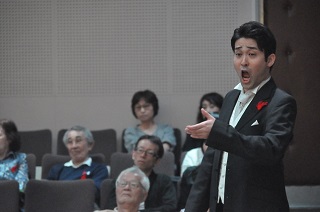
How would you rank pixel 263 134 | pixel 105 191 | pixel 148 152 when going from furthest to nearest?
pixel 148 152 < pixel 105 191 < pixel 263 134

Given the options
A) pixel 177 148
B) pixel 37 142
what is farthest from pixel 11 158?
pixel 177 148

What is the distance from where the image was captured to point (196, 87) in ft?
22.2

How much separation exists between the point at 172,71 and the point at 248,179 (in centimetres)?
427

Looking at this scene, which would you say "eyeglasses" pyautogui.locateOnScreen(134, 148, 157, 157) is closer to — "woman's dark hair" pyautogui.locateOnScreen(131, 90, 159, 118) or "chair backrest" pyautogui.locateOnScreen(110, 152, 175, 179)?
"chair backrest" pyautogui.locateOnScreen(110, 152, 175, 179)

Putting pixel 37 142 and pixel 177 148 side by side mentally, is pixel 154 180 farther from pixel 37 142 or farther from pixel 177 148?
pixel 37 142

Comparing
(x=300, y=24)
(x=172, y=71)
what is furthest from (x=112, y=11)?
(x=300, y=24)

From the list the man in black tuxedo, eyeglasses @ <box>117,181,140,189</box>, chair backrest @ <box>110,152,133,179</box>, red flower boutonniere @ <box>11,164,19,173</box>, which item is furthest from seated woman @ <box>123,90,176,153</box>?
the man in black tuxedo

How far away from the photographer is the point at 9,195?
15.3 ft

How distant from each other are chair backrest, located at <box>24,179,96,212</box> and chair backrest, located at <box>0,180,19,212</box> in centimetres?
7

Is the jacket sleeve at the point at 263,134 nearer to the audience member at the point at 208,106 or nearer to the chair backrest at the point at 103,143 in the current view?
the audience member at the point at 208,106

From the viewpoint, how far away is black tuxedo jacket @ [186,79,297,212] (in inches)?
96.7

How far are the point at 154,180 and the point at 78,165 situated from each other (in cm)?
82

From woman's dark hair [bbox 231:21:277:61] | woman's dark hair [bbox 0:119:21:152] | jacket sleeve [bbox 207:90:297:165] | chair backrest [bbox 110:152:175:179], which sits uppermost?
woman's dark hair [bbox 231:21:277:61]

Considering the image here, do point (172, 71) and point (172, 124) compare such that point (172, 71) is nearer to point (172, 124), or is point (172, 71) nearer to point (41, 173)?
point (172, 124)
